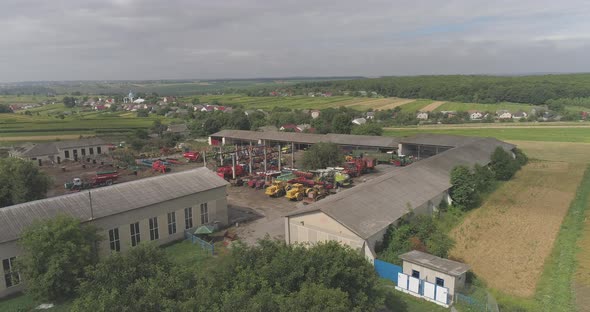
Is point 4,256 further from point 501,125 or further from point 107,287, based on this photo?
point 501,125

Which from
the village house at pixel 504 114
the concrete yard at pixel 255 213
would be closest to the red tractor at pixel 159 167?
the concrete yard at pixel 255 213

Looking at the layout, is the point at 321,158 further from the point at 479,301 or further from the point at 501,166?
the point at 479,301

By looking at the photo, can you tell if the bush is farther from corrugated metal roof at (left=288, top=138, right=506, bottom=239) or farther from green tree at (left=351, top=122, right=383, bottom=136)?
green tree at (left=351, top=122, right=383, bottom=136)

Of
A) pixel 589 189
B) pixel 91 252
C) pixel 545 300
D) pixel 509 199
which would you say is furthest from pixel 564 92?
pixel 91 252

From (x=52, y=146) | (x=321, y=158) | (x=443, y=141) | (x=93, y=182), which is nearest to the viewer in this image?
(x=93, y=182)

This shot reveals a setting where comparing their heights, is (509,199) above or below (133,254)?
below

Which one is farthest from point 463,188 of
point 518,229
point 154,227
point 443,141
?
point 154,227

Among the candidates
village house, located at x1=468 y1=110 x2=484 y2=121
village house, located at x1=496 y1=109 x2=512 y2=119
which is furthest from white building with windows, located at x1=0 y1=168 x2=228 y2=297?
village house, located at x1=496 y1=109 x2=512 y2=119
